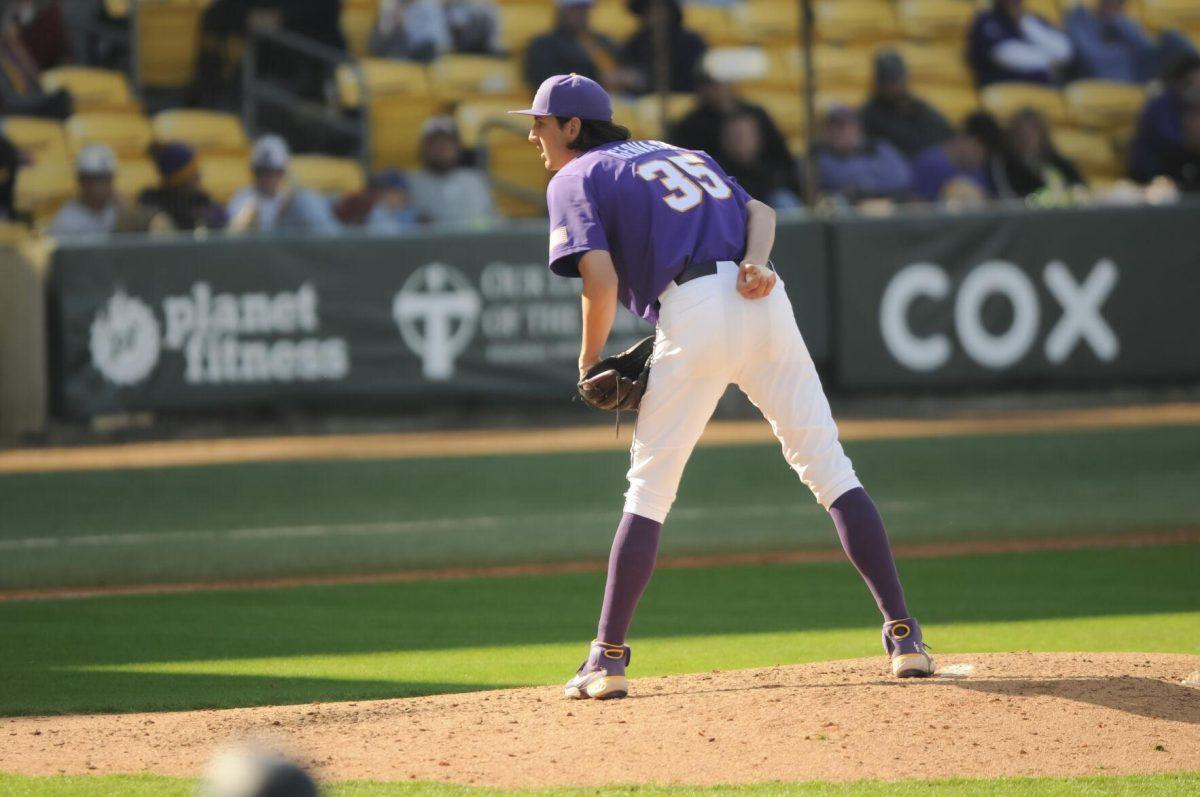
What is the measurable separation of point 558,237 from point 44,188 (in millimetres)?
12310

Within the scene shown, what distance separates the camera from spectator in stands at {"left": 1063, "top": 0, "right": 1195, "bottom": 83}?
64.7ft

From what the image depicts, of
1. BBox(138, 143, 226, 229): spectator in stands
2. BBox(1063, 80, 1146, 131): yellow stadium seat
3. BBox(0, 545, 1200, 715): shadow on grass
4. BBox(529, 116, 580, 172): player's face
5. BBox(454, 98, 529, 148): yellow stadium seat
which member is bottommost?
BBox(0, 545, 1200, 715): shadow on grass

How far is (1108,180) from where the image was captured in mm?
19031

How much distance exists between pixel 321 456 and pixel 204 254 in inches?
97.0

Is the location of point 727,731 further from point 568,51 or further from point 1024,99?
point 1024,99

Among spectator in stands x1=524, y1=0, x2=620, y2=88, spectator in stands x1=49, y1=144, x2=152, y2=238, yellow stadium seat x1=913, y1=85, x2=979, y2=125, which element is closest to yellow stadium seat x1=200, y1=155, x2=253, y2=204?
spectator in stands x1=49, y1=144, x2=152, y2=238

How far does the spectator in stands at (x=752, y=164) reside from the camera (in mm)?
16734

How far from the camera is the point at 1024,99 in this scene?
62.5ft

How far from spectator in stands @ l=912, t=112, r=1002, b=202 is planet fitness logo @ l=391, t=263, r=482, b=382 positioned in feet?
16.5

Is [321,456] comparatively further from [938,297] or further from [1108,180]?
[1108,180]

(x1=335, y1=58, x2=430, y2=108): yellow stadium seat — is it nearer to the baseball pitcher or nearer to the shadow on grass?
the shadow on grass

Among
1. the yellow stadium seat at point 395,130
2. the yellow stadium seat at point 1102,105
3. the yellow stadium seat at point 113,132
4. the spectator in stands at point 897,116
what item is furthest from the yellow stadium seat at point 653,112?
the yellow stadium seat at point 113,132

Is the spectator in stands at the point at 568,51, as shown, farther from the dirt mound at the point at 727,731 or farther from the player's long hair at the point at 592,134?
the dirt mound at the point at 727,731

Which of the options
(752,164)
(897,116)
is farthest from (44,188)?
(897,116)
